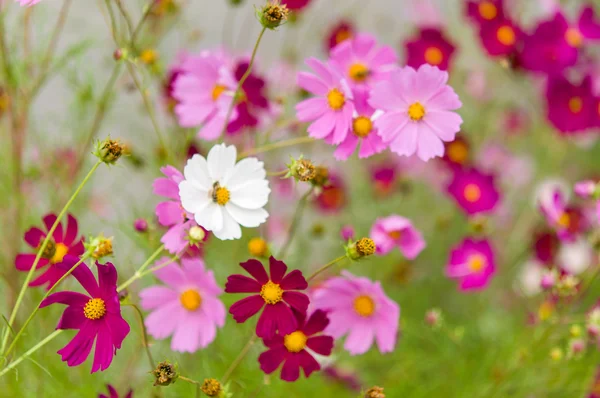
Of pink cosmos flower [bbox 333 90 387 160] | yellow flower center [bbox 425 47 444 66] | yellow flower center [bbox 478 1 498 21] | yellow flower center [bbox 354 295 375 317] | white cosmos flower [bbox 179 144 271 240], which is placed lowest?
yellow flower center [bbox 354 295 375 317]

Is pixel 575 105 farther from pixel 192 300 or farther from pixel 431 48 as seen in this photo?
pixel 192 300

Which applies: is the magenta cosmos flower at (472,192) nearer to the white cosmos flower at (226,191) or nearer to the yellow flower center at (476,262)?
the yellow flower center at (476,262)

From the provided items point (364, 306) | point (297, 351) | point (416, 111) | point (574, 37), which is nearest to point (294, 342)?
point (297, 351)

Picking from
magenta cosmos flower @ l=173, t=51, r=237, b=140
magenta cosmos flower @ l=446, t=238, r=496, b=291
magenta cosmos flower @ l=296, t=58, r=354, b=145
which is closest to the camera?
magenta cosmos flower @ l=296, t=58, r=354, b=145

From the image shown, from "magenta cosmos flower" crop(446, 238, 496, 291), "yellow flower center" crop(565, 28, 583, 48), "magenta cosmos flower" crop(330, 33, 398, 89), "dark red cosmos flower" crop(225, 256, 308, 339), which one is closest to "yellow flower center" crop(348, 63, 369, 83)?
"magenta cosmos flower" crop(330, 33, 398, 89)

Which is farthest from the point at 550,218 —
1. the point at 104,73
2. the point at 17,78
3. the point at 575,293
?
the point at 104,73

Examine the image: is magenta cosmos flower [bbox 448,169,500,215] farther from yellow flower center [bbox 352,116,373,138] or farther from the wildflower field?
yellow flower center [bbox 352,116,373,138]
